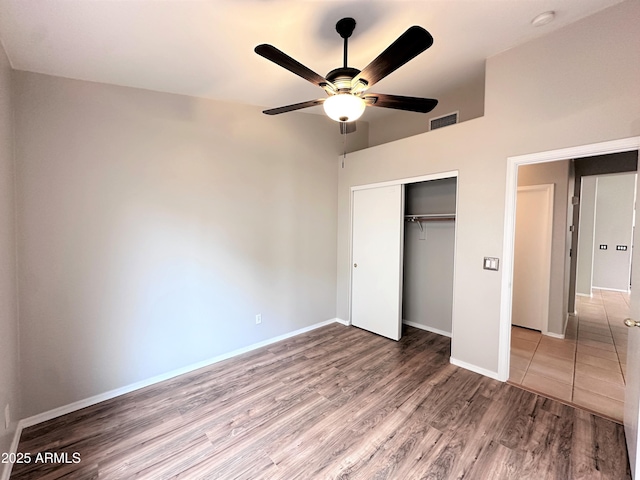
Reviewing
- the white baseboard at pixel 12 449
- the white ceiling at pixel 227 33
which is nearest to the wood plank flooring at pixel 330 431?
the white baseboard at pixel 12 449

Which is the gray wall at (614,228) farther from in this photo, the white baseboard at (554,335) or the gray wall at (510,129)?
the gray wall at (510,129)

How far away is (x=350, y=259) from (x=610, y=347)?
3.39m

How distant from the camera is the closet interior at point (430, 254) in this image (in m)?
3.67

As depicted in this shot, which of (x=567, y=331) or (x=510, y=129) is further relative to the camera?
(x=567, y=331)

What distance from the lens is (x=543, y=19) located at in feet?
6.63

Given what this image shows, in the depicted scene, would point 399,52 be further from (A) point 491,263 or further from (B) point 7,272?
(B) point 7,272

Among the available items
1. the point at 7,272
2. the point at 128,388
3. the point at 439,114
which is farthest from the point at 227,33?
the point at 128,388

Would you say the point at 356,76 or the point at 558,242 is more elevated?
the point at 356,76

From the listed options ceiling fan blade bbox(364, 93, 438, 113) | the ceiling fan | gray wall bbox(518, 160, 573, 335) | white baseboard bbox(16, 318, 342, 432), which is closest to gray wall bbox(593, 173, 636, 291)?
gray wall bbox(518, 160, 573, 335)

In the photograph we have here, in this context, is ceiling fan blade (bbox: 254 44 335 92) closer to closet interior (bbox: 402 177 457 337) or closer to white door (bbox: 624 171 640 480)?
white door (bbox: 624 171 640 480)

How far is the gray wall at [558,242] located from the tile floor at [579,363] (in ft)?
1.13

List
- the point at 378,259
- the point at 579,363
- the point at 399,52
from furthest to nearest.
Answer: the point at 378,259
the point at 579,363
the point at 399,52

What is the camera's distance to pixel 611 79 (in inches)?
78.1

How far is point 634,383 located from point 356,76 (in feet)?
8.14
